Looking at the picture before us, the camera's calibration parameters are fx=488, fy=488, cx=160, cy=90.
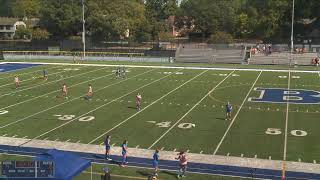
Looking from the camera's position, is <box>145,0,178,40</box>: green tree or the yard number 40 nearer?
the yard number 40

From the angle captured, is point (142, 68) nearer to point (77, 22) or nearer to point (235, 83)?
point (235, 83)

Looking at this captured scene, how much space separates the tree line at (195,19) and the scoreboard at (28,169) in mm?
67591

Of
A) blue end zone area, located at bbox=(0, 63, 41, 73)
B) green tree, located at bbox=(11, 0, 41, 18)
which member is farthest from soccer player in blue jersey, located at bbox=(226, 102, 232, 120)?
green tree, located at bbox=(11, 0, 41, 18)

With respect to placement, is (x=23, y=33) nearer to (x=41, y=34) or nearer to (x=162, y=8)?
(x=41, y=34)

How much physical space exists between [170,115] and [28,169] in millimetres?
14648

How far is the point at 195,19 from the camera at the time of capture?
3757 inches

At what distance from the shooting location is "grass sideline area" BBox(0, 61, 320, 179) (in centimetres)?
2112

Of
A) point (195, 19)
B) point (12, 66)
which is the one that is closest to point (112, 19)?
point (195, 19)

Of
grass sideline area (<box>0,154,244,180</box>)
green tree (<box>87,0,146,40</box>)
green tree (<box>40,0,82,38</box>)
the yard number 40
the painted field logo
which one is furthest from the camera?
green tree (<box>40,0,82,38</box>)

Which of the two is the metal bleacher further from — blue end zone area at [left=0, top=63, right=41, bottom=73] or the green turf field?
blue end zone area at [left=0, top=63, right=41, bottom=73]

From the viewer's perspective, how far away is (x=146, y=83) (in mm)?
38781

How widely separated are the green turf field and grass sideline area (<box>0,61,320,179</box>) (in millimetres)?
34

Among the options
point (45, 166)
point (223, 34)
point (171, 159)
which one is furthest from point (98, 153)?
point (223, 34)

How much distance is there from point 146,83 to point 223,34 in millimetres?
45580
